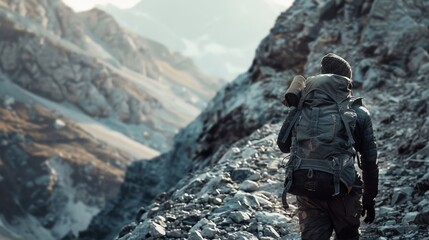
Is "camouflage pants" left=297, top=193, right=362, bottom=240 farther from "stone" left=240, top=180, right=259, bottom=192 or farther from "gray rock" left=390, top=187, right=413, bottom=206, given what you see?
"stone" left=240, top=180, right=259, bottom=192

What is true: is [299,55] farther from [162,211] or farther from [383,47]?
[162,211]

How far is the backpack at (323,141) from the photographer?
4.95m

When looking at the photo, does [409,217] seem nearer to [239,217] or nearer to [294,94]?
[239,217]

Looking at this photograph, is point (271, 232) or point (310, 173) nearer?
point (310, 173)

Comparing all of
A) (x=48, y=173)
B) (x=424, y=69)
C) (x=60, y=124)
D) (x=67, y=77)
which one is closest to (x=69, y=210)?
(x=48, y=173)

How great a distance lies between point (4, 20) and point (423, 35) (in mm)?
135820

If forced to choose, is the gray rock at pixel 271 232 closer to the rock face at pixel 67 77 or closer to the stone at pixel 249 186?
the stone at pixel 249 186

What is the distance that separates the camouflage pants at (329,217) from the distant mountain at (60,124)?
79.2m

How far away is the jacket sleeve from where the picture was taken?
5.21 metres

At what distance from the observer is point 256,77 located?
84.5 ft

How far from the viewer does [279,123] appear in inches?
671

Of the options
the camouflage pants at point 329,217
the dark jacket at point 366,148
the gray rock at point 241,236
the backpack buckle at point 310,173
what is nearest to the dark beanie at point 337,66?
the dark jacket at point 366,148

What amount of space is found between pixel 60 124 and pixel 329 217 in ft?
398

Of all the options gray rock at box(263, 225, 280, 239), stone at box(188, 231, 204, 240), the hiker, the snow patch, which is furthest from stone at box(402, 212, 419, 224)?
the snow patch
